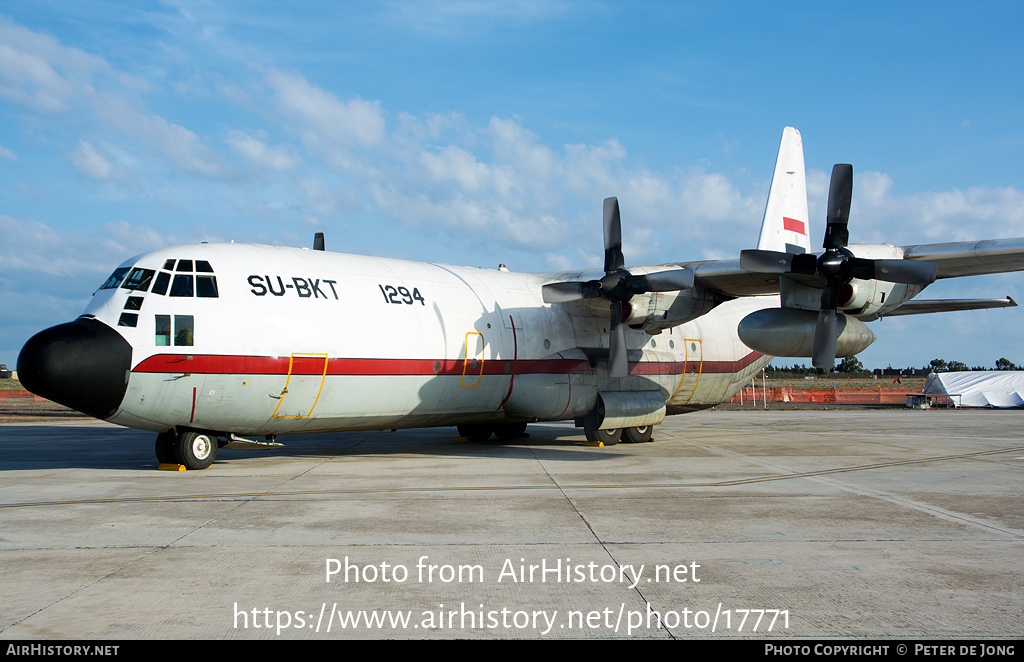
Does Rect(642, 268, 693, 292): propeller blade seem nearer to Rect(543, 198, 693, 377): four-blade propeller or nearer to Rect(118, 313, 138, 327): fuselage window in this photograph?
Rect(543, 198, 693, 377): four-blade propeller

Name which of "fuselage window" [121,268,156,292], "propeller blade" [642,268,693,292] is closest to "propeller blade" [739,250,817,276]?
"propeller blade" [642,268,693,292]

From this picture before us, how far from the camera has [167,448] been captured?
555 inches

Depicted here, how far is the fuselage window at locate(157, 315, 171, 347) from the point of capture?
12.8 meters

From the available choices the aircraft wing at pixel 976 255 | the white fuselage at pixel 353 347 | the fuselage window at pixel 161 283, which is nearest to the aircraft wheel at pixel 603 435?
the white fuselage at pixel 353 347

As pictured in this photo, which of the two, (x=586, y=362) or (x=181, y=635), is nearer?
(x=181, y=635)

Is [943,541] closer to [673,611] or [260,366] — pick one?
[673,611]

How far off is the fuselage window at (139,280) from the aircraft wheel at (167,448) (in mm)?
2792

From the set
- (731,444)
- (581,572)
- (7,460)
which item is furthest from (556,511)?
(7,460)

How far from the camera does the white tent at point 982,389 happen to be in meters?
39.3

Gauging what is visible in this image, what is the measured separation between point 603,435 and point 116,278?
11947mm

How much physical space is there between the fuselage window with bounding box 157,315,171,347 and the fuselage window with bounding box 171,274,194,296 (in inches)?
19.4

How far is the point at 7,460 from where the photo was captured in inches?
645

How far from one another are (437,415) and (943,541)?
10650 millimetres

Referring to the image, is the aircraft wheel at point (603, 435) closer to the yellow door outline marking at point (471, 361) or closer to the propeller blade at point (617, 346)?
the propeller blade at point (617, 346)
